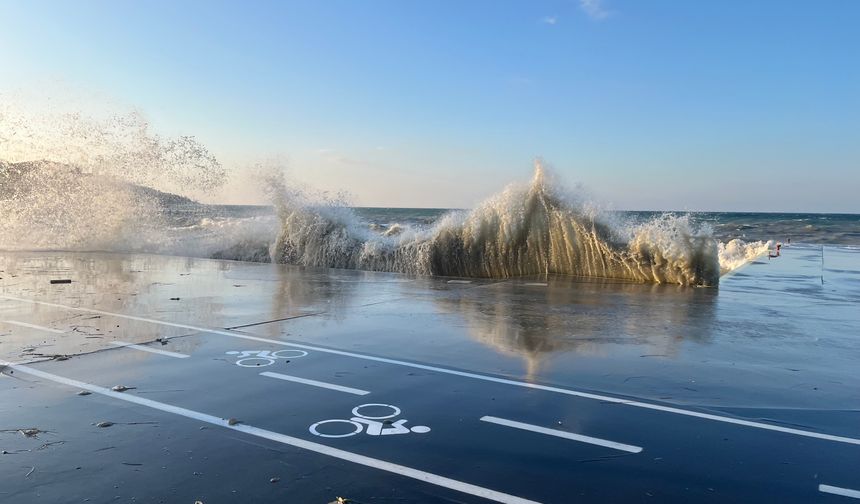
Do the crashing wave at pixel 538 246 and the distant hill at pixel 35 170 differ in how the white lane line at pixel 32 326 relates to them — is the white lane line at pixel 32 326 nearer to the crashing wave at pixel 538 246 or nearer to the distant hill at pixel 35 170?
the crashing wave at pixel 538 246

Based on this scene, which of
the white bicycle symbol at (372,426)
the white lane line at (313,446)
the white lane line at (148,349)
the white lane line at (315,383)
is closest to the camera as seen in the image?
the white lane line at (313,446)

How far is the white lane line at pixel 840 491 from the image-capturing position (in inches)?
125

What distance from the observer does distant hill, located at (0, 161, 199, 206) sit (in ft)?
76.0

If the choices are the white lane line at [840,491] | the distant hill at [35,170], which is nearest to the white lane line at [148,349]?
the white lane line at [840,491]

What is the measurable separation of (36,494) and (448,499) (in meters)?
2.11

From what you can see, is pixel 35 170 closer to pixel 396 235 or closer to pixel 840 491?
pixel 396 235

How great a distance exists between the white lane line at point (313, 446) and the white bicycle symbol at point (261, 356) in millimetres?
1268

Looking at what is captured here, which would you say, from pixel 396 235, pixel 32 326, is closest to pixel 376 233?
pixel 396 235

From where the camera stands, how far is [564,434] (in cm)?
400

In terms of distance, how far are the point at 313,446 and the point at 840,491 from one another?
300 cm

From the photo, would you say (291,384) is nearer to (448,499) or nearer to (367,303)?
(448,499)

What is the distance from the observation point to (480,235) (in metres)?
16.0

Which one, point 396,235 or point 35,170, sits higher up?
point 35,170

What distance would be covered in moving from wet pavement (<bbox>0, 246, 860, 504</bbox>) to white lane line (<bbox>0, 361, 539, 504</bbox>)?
2 cm
